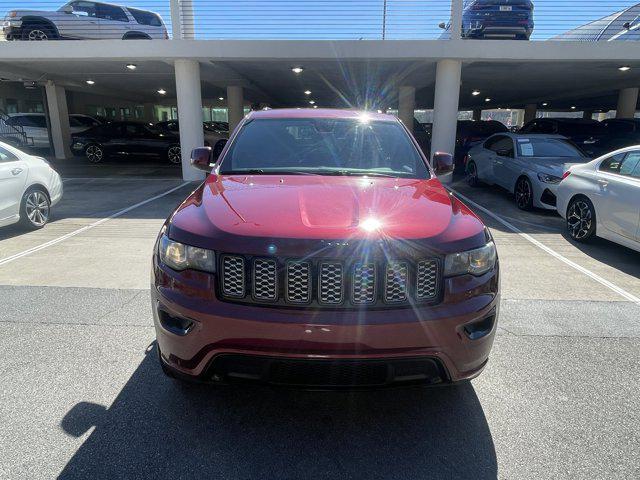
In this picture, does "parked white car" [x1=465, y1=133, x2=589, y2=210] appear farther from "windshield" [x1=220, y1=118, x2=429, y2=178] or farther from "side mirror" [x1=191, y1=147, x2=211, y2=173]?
"side mirror" [x1=191, y1=147, x2=211, y2=173]

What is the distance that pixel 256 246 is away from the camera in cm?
208

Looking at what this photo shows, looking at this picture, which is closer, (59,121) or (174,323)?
(174,323)

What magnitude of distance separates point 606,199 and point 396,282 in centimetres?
509

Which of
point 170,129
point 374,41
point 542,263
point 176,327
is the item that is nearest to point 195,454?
point 176,327

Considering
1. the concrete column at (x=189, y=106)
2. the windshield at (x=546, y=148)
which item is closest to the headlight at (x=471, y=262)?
the windshield at (x=546, y=148)

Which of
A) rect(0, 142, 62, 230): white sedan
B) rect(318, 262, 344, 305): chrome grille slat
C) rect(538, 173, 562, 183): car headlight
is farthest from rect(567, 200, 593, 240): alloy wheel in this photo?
rect(0, 142, 62, 230): white sedan

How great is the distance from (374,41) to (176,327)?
34.3 ft

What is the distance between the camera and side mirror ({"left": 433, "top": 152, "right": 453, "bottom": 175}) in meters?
3.87

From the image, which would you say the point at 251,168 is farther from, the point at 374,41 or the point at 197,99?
the point at 197,99

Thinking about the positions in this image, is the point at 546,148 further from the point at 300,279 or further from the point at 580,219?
the point at 300,279

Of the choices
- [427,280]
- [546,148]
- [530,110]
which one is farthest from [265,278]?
[530,110]

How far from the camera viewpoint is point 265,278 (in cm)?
208

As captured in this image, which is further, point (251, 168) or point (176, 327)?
point (251, 168)

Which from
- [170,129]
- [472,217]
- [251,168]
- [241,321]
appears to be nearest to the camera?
[241,321]
